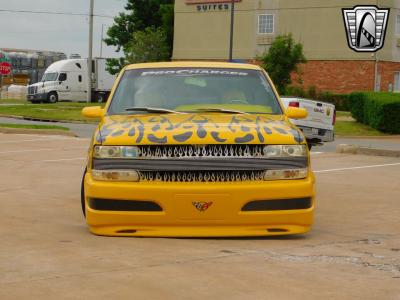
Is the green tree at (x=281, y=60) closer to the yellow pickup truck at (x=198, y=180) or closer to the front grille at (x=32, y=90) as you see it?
the front grille at (x=32, y=90)

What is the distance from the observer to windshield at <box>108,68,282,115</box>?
8680 millimetres

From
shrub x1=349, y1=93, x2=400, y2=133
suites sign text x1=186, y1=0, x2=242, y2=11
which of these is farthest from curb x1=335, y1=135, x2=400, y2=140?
suites sign text x1=186, y1=0, x2=242, y2=11

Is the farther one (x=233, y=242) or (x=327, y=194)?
(x=327, y=194)

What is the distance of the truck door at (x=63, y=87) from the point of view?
200 ft

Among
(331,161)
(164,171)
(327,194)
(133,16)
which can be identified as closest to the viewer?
(164,171)

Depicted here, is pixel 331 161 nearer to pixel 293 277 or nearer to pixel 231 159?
pixel 231 159

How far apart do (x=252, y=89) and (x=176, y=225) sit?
7.02ft

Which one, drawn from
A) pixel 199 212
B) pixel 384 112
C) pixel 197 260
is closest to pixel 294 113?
pixel 199 212

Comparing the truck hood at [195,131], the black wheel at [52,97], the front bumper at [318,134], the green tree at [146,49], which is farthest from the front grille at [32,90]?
the truck hood at [195,131]

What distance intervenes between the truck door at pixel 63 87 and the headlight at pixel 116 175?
5447 centimetres

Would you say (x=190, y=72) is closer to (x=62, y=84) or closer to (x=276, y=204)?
(x=276, y=204)

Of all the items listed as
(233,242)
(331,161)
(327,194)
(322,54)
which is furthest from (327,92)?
(233,242)

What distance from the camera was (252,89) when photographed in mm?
8977

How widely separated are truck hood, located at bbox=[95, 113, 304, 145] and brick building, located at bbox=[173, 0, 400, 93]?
4488cm
